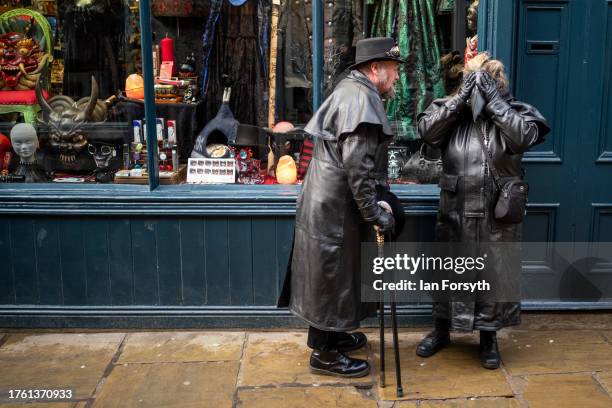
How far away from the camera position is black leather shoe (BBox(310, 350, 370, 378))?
14.6 feet

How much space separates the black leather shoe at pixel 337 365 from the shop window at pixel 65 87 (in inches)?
83.9

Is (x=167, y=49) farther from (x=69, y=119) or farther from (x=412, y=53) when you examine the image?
(x=412, y=53)

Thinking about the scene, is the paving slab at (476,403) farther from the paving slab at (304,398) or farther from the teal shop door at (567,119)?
the teal shop door at (567,119)

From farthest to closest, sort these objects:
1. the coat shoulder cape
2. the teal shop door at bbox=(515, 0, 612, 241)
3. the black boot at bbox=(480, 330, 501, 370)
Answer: the teal shop door at bbox=(515, 0, 612, 241) < the black boot at bbox=(480, 330, 501, 370) < the coat shoulder cape

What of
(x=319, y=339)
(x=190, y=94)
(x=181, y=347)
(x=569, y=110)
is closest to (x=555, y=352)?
(x=319, y=339)

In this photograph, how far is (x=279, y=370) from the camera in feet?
15.0

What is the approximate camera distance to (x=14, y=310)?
5.25 metres

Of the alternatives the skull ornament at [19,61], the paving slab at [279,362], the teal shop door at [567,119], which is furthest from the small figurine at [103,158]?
the teal shop door at [567,119]

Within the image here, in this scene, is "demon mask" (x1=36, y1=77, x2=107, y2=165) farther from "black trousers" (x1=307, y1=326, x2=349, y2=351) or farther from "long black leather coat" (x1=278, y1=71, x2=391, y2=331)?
"black trousers" (x1=307, y1=326, x2=349, y2=351)

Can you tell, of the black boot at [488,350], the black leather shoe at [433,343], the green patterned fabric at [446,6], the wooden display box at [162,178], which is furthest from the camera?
the green patterned fabric at [446,6]

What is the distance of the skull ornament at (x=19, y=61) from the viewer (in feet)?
18.2

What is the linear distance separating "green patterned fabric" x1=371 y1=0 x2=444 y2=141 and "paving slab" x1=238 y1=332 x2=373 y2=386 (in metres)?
1.78

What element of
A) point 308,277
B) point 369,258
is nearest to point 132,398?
point 308,277

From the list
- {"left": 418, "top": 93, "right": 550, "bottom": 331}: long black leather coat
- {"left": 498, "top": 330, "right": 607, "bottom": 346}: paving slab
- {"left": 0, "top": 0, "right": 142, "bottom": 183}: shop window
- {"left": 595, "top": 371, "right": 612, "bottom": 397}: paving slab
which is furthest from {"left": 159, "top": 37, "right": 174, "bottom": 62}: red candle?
{"left": 595, "top": 371, "right": 612, "bottom": 397}: paving slab
